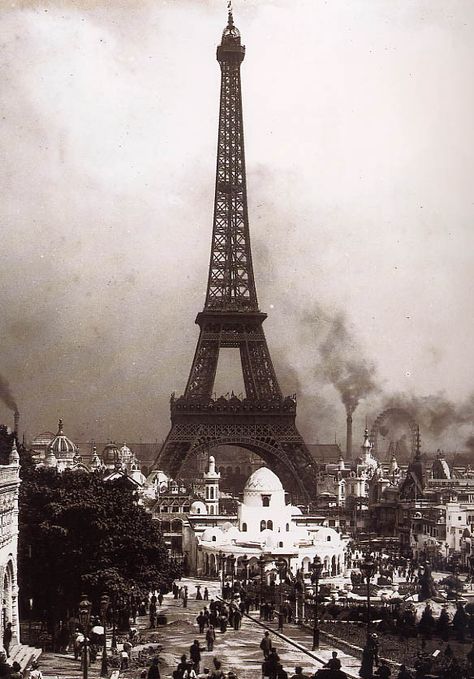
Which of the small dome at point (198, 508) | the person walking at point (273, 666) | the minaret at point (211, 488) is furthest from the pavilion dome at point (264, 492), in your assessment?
the person walking at point (273, 666)

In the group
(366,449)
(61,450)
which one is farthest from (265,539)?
(366,449)

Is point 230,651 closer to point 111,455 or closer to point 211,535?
point 211,535

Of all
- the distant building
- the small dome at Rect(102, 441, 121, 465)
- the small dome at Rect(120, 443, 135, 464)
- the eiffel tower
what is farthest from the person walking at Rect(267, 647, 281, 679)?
the small dome at Rect(120, 443, 135, 464)

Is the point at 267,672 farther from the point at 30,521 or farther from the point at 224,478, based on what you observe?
the point at 224,478

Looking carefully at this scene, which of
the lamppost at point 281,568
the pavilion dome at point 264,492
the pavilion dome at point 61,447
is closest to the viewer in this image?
the lamppost at point 281,568

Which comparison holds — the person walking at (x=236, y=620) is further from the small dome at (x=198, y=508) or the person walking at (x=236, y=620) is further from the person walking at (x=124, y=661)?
the small dome at (x=198, y=508)

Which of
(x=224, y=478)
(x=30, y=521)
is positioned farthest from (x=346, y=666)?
(x=224, y=478)
